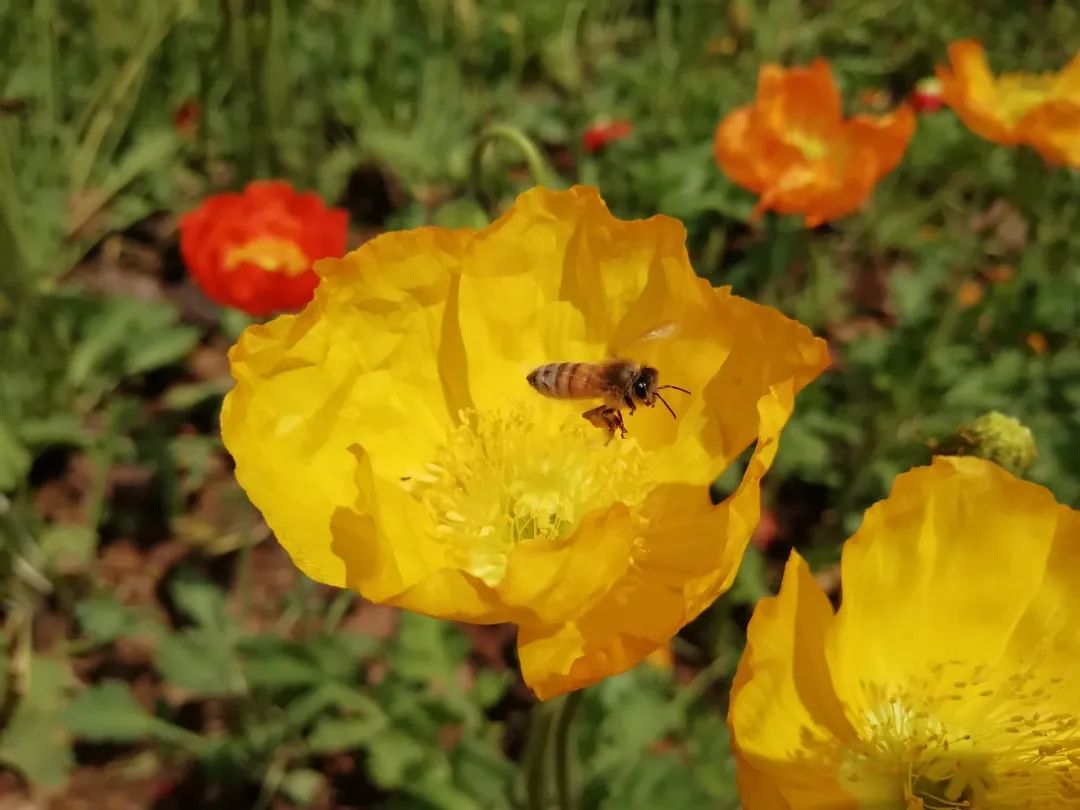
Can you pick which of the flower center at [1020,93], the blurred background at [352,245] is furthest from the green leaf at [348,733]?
the flower center at [1020,93]

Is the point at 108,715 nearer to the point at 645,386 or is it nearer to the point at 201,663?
the point at 201,663

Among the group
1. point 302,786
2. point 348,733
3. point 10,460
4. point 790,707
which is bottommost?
point 302,786

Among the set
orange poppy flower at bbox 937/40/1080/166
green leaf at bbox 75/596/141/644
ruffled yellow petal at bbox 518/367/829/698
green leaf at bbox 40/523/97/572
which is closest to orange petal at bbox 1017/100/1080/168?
orange poppy flower at bbox 937/40/1080/166

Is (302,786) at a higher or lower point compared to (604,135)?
lower

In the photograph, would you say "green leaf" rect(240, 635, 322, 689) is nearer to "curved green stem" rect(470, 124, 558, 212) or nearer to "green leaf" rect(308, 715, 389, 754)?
"green leaf" rect(308, 715, 389, 754)

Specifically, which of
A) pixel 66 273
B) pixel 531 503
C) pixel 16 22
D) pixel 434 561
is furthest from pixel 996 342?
pixel 16 22

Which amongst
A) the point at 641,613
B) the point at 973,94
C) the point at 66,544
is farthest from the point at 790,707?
Result: the point at 973,94
